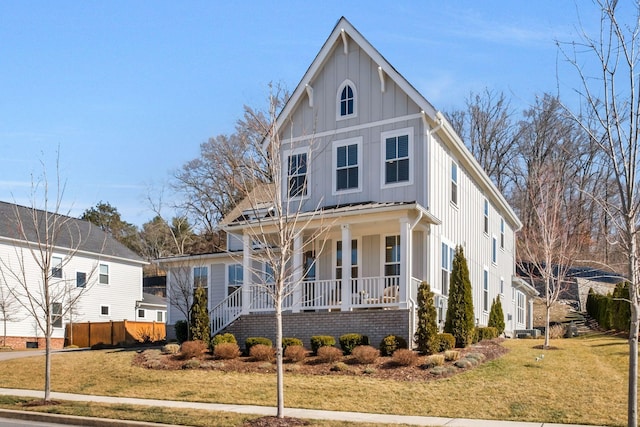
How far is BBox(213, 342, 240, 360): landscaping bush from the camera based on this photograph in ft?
64.6

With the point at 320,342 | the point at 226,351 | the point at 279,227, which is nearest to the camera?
the point at 279,227

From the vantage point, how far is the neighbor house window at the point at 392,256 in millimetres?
22172

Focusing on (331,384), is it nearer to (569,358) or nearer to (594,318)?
(569,358)

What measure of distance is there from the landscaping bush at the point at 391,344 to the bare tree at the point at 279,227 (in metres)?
2.76

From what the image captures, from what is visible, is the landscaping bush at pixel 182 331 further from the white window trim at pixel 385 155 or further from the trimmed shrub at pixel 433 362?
the trimmed shrub at pixel 433 362

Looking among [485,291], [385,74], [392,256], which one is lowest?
[485,291]

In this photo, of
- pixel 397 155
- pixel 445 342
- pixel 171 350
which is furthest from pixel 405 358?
pixel 171 350

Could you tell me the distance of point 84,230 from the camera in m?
44.0

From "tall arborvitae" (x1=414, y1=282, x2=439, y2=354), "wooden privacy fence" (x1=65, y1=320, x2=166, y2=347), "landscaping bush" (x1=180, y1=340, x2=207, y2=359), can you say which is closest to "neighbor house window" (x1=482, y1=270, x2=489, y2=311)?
"tall arborvitae" (x1=414, y1=282, x2=439, y2=354)

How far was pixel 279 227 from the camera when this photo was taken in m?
13.6

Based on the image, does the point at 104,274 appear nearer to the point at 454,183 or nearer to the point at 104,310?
the point at 104,310

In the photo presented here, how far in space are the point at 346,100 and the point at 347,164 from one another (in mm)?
2098

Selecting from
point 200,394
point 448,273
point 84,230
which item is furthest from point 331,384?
point 84,230

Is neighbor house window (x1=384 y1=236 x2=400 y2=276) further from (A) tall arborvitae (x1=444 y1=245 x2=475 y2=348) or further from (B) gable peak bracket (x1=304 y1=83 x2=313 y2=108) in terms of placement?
(B) gable peak bracket (x1=304 y1=83 x2=313 y2=108)
